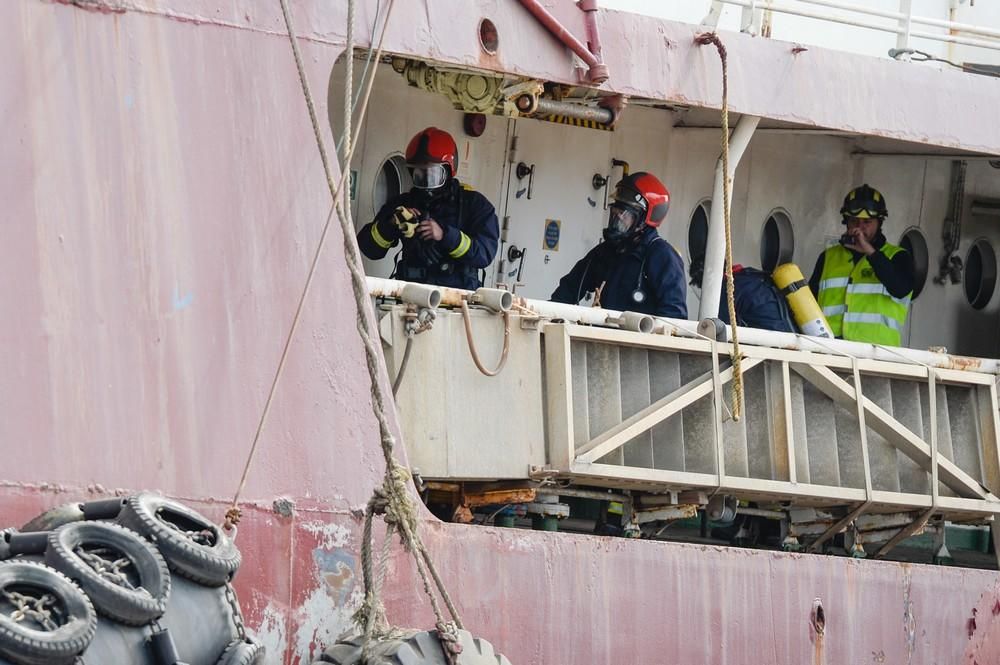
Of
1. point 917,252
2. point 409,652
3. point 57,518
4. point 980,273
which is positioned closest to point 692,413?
point 409,652

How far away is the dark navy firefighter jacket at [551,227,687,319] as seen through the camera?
28.4 feet

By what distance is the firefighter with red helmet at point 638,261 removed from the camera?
8.67 metres

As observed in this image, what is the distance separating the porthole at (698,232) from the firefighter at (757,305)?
20.7 inches

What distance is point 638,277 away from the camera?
880 cm

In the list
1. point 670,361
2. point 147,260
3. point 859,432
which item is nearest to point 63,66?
point 147,260

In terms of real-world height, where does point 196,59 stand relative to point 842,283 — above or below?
above

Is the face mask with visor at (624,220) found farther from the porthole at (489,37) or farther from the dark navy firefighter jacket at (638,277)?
the porthole at (489,37)

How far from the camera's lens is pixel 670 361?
7758 mm

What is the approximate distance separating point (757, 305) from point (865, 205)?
1105 millimetres

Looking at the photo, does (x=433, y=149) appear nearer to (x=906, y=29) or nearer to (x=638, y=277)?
(x=638, y=277)

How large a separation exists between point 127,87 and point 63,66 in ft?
0.83

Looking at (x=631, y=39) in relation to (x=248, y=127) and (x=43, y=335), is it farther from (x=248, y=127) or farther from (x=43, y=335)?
(x=43, y=335)

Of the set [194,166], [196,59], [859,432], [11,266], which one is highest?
[196,59]

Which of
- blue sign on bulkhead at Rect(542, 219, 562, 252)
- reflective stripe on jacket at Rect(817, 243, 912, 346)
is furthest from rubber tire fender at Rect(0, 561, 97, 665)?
reflective stripe on jacket at Rect(817, 243, 912, 346)
